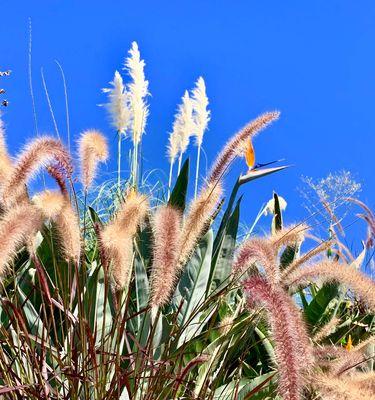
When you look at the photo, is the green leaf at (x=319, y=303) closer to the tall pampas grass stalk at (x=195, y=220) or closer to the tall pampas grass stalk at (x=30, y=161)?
the tall pampas grass stalk at (x=195, y=220)

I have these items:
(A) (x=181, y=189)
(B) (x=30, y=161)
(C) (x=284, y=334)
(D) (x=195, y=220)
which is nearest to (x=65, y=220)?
(B) (x=30, y=161)

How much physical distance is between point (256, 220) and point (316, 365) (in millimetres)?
1961

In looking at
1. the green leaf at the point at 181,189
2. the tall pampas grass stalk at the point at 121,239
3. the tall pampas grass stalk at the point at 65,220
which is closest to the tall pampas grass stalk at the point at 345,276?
the tall pampas grass stalk at the point at 121,239

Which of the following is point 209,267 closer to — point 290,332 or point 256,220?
point 290,332

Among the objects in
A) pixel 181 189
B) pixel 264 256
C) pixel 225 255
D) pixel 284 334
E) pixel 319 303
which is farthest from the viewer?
pixel 181 189

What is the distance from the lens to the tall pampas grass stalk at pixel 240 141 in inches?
88.5

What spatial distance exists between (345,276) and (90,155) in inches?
30.9

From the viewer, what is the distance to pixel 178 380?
5.12ft

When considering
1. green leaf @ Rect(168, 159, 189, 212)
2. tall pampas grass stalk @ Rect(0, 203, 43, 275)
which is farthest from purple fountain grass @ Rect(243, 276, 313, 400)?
green leaf @ Rect(168, 159, 189, 212)

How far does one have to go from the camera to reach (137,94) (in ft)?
11.1

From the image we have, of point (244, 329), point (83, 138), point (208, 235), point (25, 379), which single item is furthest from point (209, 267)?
point (25, 379)

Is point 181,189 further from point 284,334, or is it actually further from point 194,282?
point 284,334

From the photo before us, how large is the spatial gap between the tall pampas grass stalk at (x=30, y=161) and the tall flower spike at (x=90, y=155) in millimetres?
76

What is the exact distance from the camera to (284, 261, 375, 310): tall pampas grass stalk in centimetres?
162
